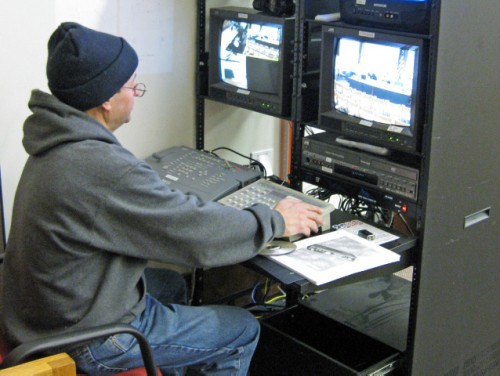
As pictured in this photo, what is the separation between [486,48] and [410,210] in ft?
1.70

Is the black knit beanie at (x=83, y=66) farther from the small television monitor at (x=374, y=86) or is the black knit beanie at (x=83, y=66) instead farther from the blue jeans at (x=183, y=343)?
the small television monitor at (x=374, y=86)

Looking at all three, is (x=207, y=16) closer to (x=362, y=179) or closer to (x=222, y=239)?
(x=362, y=179)

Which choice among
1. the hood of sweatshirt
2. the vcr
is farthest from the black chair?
the vcr

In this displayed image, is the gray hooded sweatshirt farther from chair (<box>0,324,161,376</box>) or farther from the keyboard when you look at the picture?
the keyboard

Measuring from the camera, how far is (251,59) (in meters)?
2.66

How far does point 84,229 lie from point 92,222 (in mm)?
25

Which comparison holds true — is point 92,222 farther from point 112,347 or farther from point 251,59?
point 251,59

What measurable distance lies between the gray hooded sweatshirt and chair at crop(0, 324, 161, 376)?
113mm

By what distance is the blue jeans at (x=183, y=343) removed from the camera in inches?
74.7

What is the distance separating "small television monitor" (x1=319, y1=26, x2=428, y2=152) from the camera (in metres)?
2.13

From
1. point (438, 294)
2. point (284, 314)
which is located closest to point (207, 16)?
point (284, 314)

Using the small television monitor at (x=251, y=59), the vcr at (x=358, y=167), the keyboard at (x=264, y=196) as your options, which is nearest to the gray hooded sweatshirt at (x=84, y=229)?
the keyboard at (x=264, y=196)

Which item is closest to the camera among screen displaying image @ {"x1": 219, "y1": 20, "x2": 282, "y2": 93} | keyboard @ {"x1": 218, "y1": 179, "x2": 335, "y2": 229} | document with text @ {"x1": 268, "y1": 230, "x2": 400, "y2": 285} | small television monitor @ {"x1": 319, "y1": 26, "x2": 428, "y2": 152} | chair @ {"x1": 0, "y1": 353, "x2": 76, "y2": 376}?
chair @ {"x1": 0, "y1": 353, "x2": 76, "y2": 376}

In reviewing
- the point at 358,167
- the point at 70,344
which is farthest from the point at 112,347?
the point at 358,167
